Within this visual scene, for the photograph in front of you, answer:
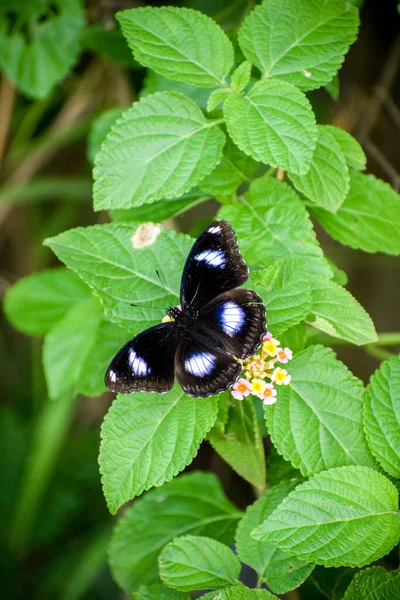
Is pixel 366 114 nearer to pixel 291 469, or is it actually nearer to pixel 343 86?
pixel 343 86

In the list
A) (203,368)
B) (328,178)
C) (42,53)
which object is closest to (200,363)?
(203,368)

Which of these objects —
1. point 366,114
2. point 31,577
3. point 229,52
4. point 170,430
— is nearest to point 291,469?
point 170,430

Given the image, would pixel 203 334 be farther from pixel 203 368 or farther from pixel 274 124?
pixel 274 124

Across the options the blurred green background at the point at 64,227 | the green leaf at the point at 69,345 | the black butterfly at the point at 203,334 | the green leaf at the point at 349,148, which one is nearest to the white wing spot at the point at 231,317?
the black butterfly at the point at 203,334

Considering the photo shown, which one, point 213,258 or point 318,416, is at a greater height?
point 213,258

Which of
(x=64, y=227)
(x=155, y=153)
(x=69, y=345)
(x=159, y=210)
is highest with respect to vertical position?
(x=155, y=153)

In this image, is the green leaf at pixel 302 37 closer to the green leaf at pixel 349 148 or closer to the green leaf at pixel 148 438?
the green leaf at pixel 349 148
